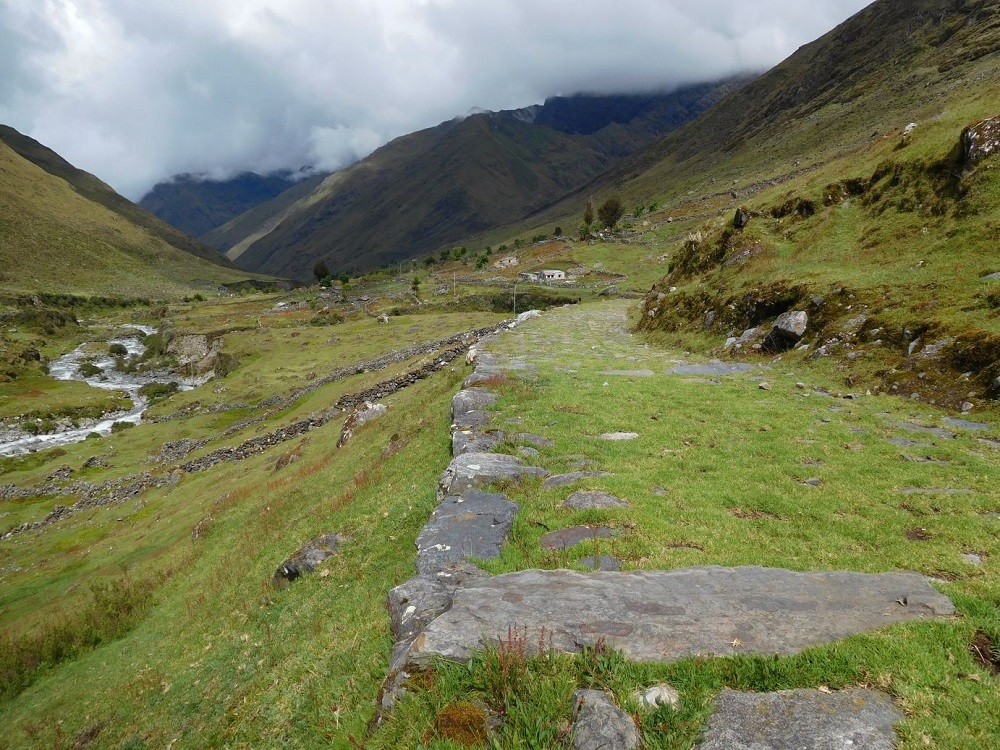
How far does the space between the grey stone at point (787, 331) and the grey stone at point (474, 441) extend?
57.7 ft

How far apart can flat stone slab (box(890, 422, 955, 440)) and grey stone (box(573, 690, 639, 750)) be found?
14640mm

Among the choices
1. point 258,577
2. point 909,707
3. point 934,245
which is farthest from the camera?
point 934,245

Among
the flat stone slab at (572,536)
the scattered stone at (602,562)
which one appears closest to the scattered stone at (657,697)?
the scattered stone at (602,562)

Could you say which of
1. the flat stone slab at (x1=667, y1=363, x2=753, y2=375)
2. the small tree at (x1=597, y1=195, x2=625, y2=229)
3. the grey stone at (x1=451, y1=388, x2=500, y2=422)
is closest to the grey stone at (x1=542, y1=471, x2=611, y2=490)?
the grey stone at (x1=451, y1=388, x2=500, y2=422)

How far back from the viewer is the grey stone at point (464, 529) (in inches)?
414

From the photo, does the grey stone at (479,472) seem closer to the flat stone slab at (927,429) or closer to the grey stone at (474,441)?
the grey stone at (474,441)

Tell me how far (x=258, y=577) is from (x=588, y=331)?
111 ft

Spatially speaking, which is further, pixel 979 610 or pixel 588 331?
pixel 588 331

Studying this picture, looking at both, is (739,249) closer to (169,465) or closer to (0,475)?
(169,465)

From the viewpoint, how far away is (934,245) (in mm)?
24016

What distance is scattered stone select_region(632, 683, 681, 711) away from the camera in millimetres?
5641

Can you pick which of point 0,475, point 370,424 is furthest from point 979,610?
point 0,475

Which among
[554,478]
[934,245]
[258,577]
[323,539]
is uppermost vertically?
[934,245]

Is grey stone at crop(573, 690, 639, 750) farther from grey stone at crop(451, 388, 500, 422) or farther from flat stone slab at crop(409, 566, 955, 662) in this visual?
grey stone at crop(451, 388, 500, 422)
